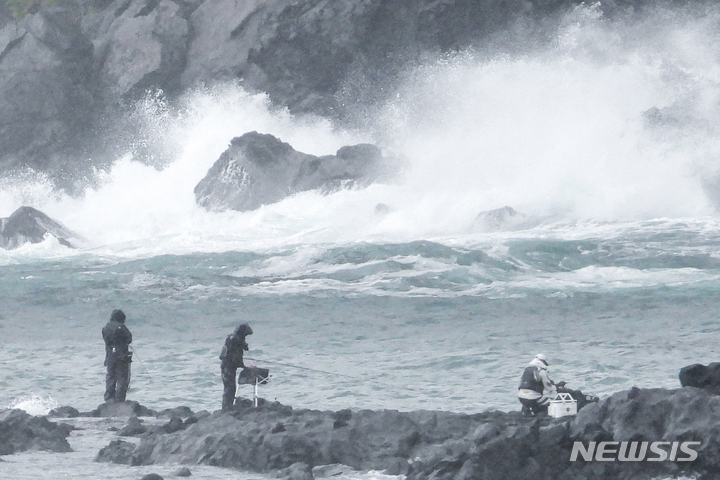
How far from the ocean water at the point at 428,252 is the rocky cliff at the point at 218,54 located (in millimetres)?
869

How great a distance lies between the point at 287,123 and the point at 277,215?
8.90 metres

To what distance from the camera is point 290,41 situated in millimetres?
47531

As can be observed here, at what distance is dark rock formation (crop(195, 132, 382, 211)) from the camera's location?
4088 centimetres

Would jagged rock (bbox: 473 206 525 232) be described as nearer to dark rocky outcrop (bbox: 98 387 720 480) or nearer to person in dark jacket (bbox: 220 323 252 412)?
person in dark jacket (bbox: 220 323 252 412)

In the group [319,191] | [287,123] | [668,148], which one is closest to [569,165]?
[668,148]

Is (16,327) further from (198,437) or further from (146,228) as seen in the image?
(146,228)

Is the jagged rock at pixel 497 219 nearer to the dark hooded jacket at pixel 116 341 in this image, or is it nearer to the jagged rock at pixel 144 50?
the jagged rock at pixel 144 50

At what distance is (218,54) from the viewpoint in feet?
158

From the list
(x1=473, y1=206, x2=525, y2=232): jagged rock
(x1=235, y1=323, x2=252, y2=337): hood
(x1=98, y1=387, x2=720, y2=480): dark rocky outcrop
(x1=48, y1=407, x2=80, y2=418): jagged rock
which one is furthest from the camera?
(x1=473, y1=206, x2=525, y2=232): jagged rock

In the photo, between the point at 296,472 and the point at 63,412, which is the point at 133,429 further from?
the point at 296,472

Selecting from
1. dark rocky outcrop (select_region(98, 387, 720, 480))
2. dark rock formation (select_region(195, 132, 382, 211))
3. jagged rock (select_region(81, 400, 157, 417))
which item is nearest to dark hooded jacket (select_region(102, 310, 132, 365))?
jagged rock (select_region(81, 400, 157, 417))

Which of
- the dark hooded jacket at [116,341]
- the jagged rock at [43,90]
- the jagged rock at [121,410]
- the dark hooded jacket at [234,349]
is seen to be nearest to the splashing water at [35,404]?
the jagged rock at [121,410]

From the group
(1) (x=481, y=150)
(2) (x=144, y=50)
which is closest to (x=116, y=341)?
(1) (x=481, y=150)

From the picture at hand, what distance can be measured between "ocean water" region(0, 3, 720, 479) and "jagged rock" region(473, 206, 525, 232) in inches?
6.7
